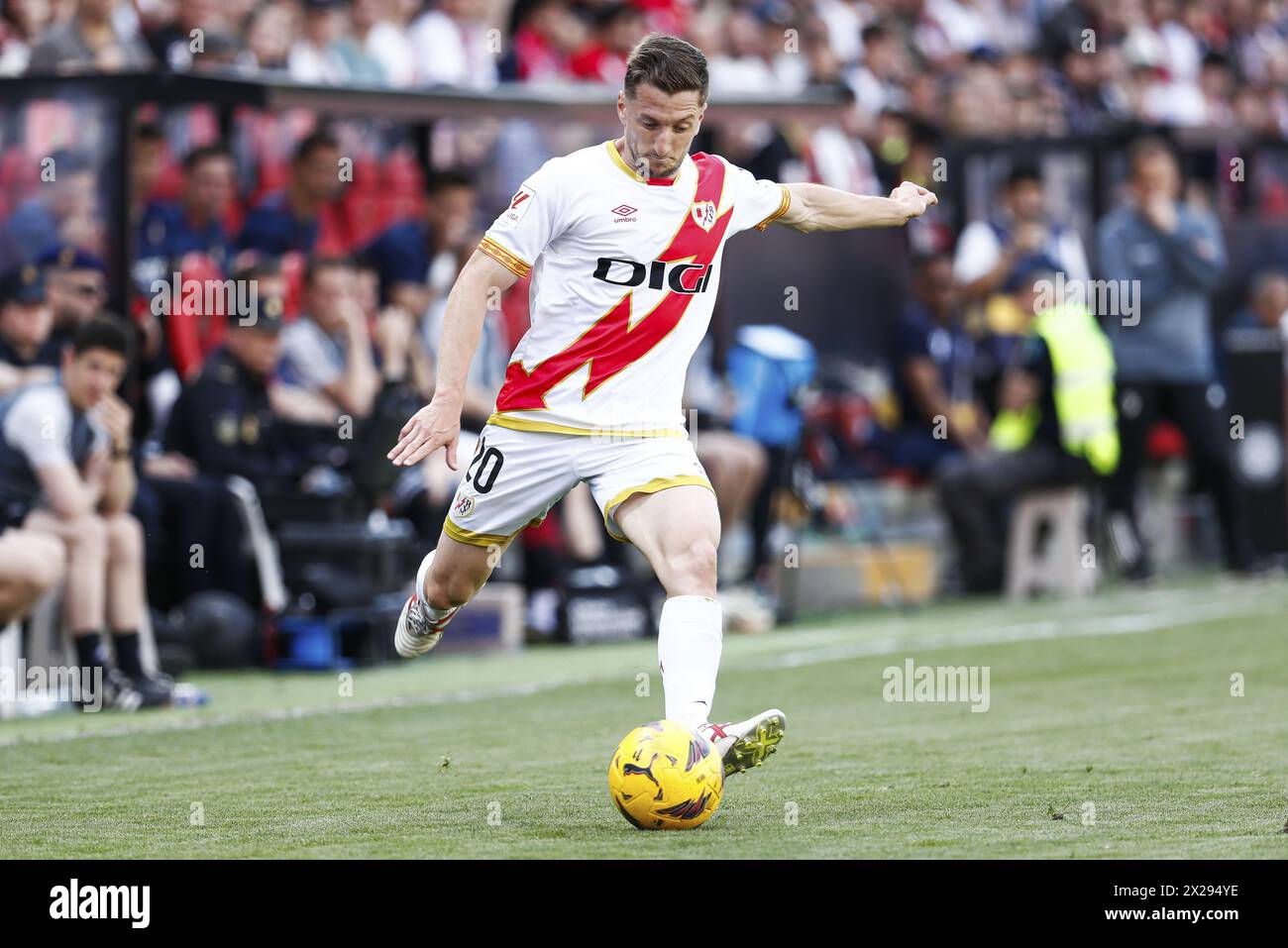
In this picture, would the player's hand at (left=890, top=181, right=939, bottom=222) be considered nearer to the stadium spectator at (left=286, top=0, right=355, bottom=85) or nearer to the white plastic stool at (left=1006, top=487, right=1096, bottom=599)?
the stadium spectator at (left=286, top=0, right=355, bottom=85)

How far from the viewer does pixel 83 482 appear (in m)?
10.3

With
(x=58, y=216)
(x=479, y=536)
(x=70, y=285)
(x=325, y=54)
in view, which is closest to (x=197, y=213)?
(x=58, y=216)

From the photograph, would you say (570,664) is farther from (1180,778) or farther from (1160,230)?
(1160,230)

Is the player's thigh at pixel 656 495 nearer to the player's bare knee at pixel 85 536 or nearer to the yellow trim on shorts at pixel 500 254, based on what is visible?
the yellow trim on shorts at pixel 500 254

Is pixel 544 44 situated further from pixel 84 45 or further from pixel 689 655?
pixel 689 655

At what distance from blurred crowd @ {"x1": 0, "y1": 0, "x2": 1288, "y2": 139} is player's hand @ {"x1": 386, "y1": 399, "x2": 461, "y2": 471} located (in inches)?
257

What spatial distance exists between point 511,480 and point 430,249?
7369 millimetres

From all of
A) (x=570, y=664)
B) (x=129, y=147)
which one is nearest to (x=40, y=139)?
(x=129, y=147)

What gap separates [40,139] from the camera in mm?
12141

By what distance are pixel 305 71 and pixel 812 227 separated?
26.8 feet

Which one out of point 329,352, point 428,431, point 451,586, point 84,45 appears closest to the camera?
point 428,431

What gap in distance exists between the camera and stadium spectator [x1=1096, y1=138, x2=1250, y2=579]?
16.3 metres
